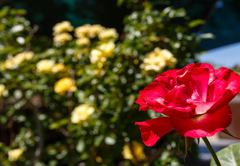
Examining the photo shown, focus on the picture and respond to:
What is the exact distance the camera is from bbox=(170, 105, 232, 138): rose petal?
24 cm

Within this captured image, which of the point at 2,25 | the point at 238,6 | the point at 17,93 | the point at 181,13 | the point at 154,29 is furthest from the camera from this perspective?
the point at 238,6

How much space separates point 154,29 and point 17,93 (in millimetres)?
1142

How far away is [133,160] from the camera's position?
1.45 metres

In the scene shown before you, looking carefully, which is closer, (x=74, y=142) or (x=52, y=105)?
(x=74, y=142)

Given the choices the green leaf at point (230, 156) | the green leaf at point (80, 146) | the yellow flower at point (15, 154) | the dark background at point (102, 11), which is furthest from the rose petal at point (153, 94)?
the dark background at point (102, 11)

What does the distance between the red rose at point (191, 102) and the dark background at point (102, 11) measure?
83.1 inches

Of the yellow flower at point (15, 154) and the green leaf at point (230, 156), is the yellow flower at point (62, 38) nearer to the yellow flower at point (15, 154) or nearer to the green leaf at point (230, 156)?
the yellow flower at point (15, 154)

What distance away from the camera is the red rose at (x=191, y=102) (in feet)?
0.82

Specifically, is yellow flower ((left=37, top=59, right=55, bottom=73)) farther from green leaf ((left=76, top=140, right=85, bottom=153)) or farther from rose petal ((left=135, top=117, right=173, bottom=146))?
rose petal ((left=135, top=117, right=173, bottom=146))

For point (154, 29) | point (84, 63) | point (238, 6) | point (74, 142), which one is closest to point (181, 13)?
point (154, 29)

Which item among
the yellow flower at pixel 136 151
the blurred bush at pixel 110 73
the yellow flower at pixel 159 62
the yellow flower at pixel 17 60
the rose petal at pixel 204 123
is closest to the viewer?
the rose petal at pixel 204 123

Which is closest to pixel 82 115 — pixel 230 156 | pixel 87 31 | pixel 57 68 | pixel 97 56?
pixel 97 56

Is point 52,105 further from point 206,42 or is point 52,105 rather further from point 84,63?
point 206,42

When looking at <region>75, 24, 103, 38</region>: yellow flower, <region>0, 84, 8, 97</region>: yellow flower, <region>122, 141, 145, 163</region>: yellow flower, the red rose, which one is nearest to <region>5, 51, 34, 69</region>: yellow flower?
<region>0, 84, 8, 97</region>: yellow flower
